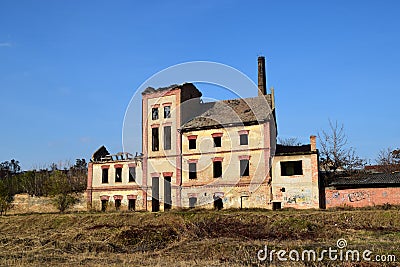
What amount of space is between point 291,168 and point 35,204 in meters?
25.8

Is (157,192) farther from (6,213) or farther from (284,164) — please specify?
(6,213)

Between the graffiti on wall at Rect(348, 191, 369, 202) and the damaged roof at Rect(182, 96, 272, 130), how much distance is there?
29.2 feet

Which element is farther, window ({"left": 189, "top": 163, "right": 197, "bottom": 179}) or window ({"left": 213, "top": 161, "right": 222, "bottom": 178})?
window ({"left": 189, "top": 163, "right": 197, "bottom": 179})

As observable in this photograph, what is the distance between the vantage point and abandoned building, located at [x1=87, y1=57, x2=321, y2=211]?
3309 cm

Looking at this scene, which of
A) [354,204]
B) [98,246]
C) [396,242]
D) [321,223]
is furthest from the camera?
[354,204]

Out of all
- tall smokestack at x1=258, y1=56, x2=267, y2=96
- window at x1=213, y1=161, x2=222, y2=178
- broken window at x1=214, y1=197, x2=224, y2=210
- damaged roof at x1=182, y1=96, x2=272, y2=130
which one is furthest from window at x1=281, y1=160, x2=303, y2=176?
tall smokestack at x1=258, y1=56, x2=267, y2=96

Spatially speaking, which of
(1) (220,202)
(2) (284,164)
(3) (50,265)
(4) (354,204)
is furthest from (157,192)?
(3) (50,265)

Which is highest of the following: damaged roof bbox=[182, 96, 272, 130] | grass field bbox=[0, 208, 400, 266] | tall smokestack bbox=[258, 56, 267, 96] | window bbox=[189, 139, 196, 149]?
tall smokestack bbox=[258, 56, 267, 96]

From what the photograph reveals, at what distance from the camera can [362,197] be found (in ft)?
100

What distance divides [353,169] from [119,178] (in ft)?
71.0

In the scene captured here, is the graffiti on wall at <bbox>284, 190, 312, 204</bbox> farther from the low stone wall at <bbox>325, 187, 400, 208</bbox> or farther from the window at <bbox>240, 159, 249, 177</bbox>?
the window at <bbox>240, 159, 249, 177</bbox>

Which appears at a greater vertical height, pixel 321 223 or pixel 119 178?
pixel 119 178

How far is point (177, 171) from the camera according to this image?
3731 cm

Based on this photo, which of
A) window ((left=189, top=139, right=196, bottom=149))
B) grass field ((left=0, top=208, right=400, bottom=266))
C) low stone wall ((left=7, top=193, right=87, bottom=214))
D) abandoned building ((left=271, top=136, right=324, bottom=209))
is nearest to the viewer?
grass field ((left=0, top=208, right=400, bottom=266))
